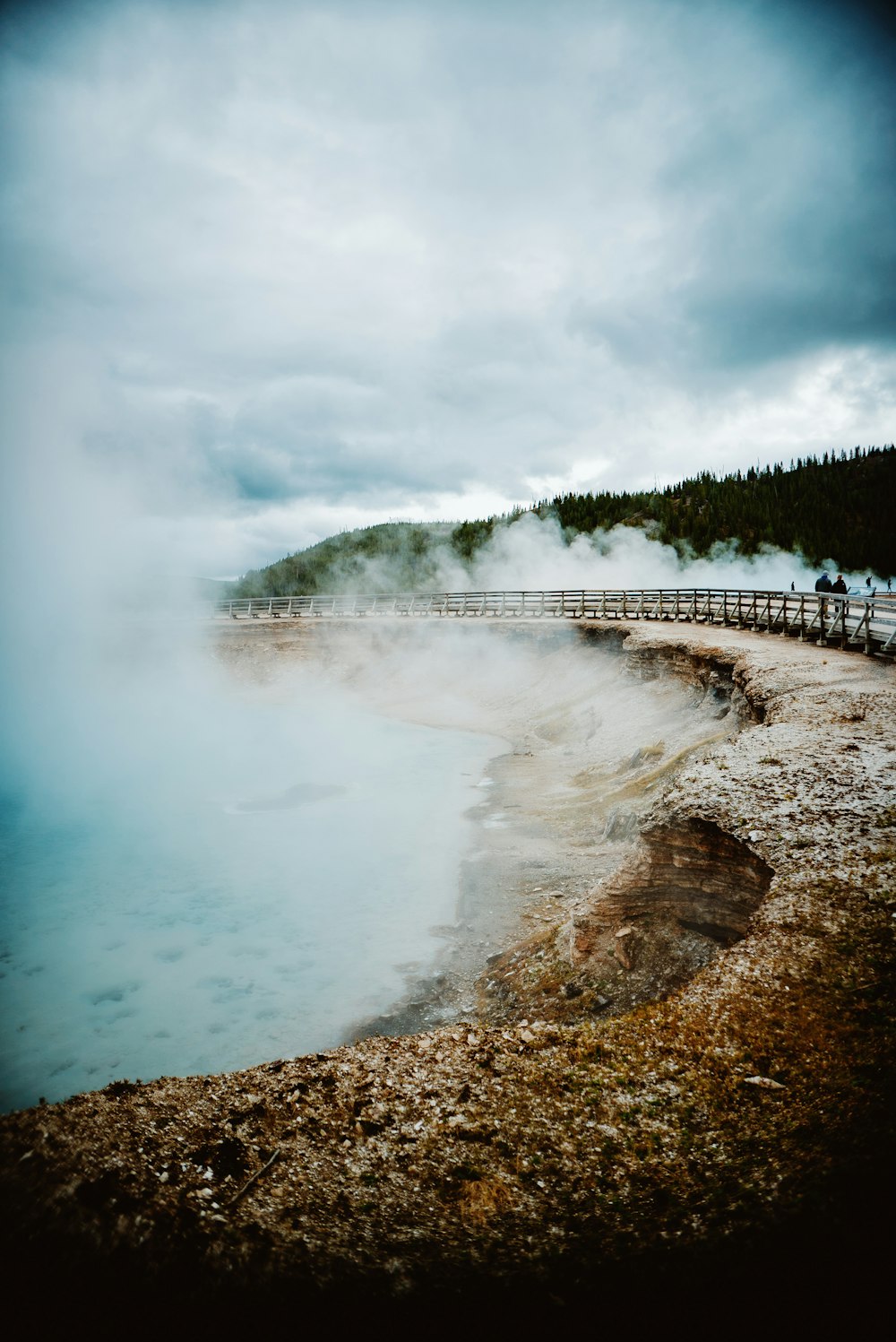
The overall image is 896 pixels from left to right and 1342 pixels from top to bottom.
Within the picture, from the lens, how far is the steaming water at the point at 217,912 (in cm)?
953

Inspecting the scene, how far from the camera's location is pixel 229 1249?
335 cm

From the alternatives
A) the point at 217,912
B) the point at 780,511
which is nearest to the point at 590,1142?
the point at 217,912

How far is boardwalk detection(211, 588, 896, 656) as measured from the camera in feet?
60.9

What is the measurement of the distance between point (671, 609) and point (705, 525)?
76.0 meters

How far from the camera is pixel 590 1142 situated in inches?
167

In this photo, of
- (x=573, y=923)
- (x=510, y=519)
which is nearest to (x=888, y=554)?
(x=510, y=519)

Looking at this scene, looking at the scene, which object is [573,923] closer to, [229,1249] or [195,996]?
[229,1249]

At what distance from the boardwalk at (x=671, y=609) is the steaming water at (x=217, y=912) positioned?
13083mm

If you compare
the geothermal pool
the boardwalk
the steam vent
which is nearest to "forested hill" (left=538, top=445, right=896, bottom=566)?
the boardwalk

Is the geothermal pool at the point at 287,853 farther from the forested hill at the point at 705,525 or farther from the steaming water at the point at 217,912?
the forested hill at the point at 705,525

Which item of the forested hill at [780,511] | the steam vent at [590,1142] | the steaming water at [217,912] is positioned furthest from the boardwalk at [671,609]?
the forested hill at [780,511]

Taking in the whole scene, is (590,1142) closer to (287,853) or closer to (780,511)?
(287,853)

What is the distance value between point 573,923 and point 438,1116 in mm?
4383

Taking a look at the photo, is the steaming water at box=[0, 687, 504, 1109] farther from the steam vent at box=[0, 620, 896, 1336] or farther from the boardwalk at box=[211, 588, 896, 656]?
the boardwalk at box=[211, 588, 896, 656]
